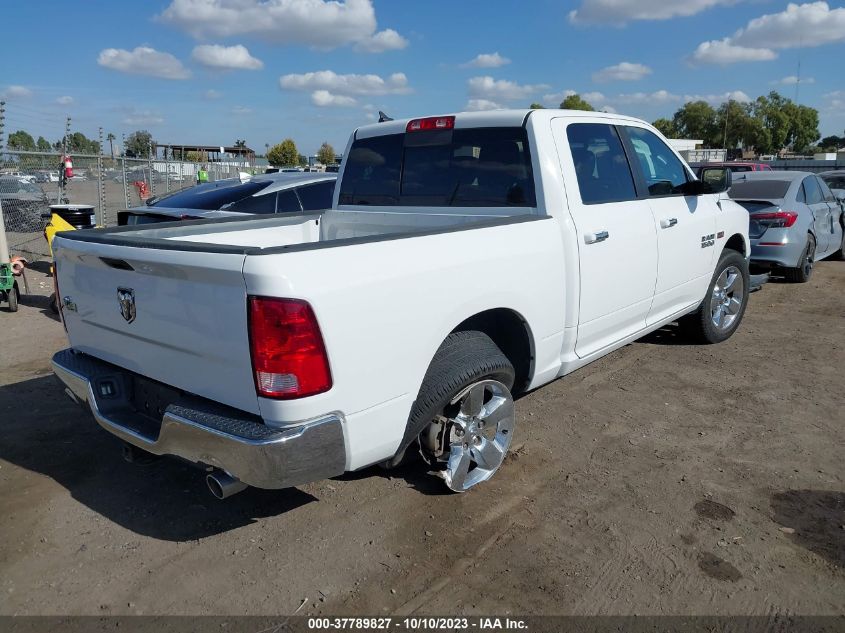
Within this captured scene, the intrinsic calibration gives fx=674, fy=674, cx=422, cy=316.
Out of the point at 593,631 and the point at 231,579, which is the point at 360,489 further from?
the point at 593,631

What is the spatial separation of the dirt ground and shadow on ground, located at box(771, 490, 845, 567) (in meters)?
0.01

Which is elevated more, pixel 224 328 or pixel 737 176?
pixel 737 176

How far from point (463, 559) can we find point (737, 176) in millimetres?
8750

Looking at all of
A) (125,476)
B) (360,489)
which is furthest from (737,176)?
(125,476)

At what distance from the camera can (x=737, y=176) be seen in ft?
32.6

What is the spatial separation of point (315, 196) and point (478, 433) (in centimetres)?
526

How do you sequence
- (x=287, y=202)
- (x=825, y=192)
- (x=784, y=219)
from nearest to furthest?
(x=287, y=202), (x=784, y=219), (x=825, y=192)

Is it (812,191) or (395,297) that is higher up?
(812,191)

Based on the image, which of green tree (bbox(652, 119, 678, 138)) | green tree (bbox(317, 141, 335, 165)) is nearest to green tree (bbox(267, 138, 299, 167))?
green tree (bbox(317, 141, 335, 165))

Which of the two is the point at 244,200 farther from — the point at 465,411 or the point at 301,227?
the point at 465,411

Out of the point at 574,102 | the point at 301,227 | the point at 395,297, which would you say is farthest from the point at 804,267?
the point at 574,102

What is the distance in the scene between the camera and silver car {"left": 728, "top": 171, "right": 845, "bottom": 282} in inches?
353

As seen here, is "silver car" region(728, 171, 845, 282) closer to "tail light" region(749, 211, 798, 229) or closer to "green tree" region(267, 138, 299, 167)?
"tail light" region(749, 211, 798, 229)

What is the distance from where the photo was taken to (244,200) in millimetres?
7824
